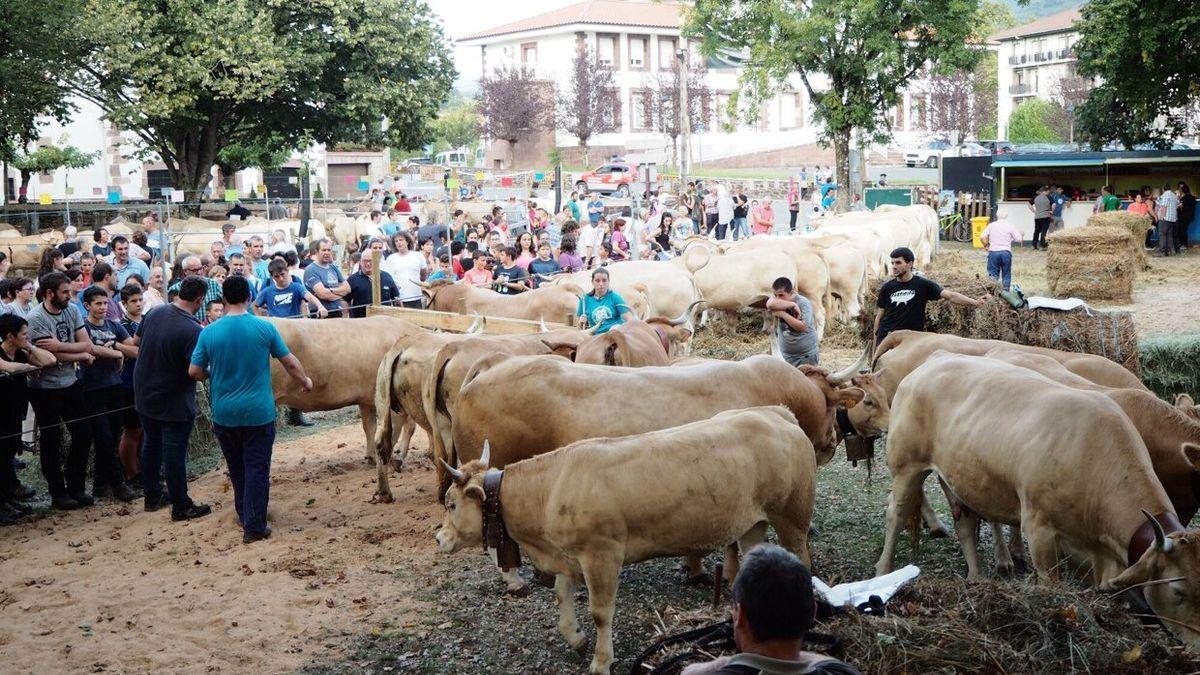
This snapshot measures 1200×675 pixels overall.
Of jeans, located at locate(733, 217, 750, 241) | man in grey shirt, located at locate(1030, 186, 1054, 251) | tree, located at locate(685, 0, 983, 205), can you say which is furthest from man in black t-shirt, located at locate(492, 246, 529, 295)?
man in grey shirt, located at locate(1030, 186, 1054, 251)

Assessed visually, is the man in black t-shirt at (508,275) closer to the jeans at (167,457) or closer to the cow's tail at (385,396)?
the cow's tail at (385,396)

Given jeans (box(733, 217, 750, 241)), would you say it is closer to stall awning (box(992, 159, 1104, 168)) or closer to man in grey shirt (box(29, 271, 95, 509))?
stall awning (box(992, 159, 1104, 168))

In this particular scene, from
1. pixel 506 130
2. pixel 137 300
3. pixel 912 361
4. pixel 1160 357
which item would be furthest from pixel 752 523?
pixel 506 130

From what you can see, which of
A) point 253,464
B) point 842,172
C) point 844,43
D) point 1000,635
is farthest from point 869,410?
point 842,172

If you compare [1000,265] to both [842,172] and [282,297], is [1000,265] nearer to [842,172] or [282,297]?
[282,297]

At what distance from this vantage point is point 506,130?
71500 mm

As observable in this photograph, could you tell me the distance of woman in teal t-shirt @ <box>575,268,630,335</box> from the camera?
1170 centimetres

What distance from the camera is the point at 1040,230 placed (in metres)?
31.0

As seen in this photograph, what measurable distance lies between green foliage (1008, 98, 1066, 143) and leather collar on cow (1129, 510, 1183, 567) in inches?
2621

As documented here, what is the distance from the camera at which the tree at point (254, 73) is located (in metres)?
30.4

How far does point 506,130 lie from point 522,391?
213 ft

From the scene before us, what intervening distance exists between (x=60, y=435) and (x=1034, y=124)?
6793cm

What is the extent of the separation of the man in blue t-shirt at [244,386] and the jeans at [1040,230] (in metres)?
25.7

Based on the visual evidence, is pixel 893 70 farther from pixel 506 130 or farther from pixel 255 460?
pixel 506 130
